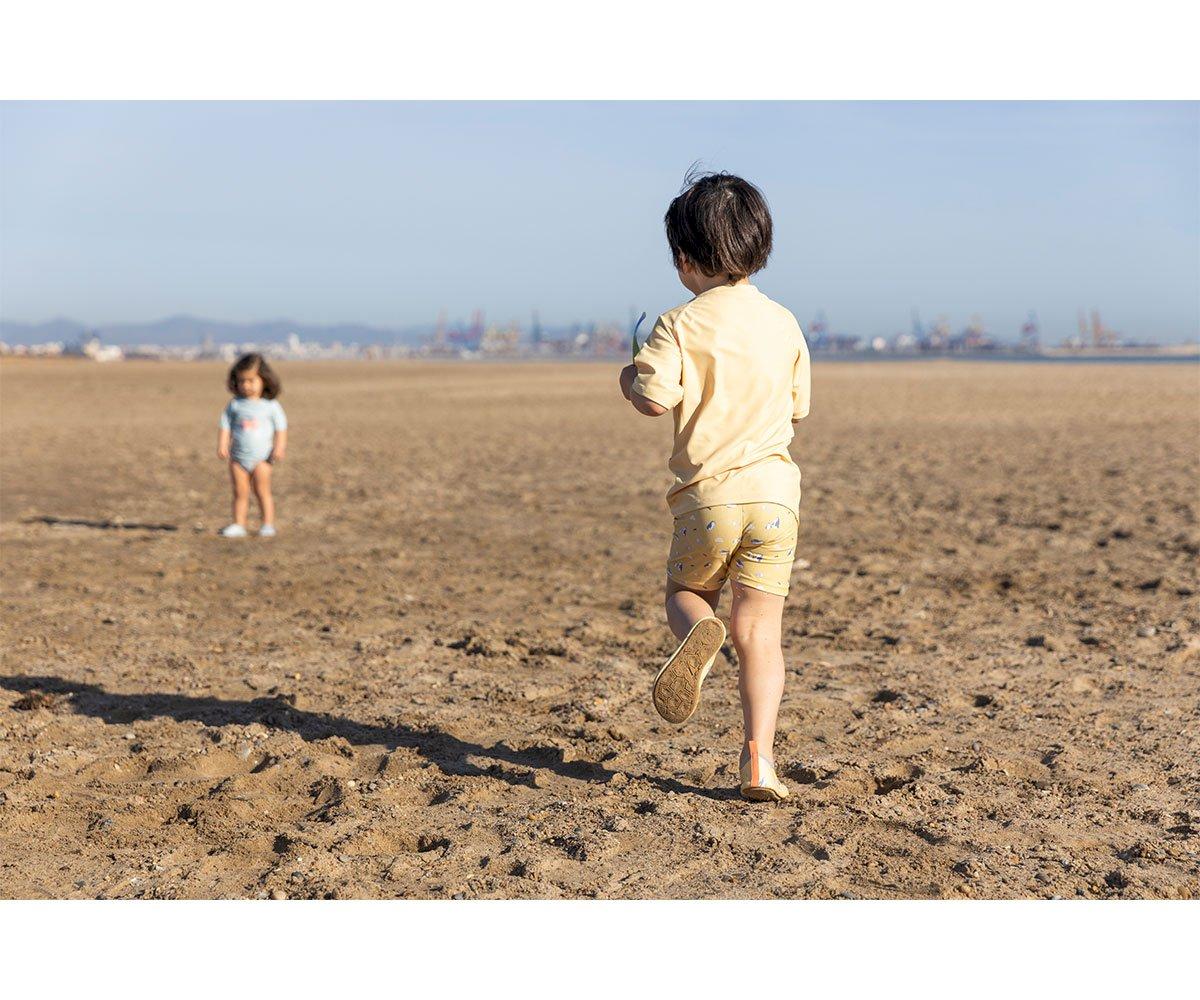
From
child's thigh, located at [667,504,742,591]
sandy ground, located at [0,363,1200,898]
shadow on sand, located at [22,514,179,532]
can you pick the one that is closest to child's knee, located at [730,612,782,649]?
child's thigh, located at [667,504,742,591]

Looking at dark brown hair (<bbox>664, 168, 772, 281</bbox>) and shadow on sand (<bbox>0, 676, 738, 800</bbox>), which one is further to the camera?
shadow on sand (<bbox>0, 676, 738, 800</bbox>)

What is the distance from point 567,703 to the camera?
4676 mm

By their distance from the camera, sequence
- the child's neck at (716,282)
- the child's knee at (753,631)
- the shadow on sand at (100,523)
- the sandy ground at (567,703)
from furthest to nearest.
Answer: the shadow on sand at (100,523), the child's knee at (753,631), the child's neck at (716,282), the sandy ground at (567,703)

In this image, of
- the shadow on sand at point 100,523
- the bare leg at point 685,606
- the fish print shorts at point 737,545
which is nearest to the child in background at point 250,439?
the shadow on sand at point 100,523

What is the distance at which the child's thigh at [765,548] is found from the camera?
343 centimetres

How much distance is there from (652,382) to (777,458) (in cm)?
44

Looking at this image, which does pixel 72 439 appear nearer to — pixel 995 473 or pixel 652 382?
pixel 995 473

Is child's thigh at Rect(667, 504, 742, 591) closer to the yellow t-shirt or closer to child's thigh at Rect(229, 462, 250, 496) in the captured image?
the yellow t-shirt

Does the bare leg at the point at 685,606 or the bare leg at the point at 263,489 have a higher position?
the bare leg at the point at 685,606

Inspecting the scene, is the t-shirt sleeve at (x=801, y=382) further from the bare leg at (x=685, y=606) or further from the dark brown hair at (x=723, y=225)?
the bare leg at (x=685, y=606)

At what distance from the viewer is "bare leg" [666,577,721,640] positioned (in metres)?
3.53

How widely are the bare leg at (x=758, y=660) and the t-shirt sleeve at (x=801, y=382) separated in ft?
1.72

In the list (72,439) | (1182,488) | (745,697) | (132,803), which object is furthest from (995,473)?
(72,439)

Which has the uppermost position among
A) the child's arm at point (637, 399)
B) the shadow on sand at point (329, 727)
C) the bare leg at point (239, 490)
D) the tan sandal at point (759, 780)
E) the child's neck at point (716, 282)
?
the child's neck at point (716, 282)
